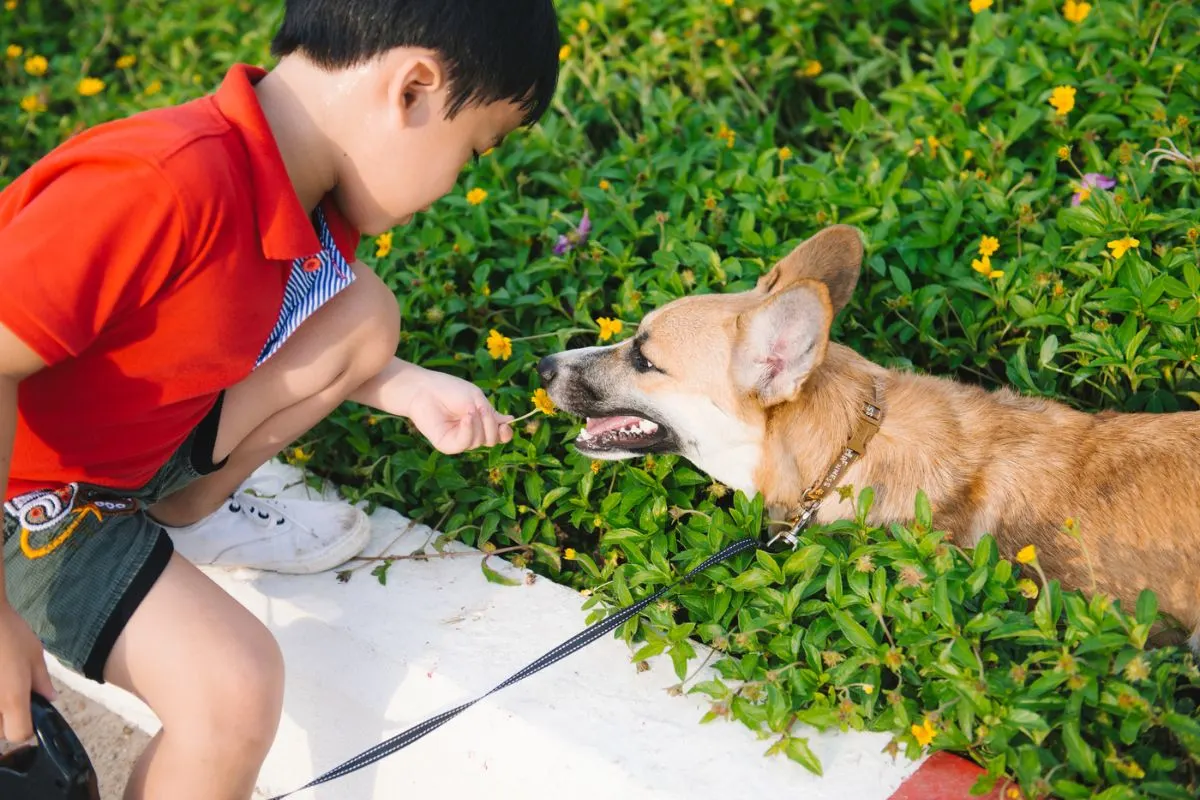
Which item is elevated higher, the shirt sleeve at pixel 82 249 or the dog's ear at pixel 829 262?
the shirt sleeve at pixel 82 249

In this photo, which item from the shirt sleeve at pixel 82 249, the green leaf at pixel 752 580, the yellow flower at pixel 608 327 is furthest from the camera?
the yellow flower at pixel 608 327

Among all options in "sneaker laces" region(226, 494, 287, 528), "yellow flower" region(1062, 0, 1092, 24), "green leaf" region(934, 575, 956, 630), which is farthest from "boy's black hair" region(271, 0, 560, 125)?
"yellow flower" region(1062, 0, 1092, 24)

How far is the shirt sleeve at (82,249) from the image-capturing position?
6.43 feet

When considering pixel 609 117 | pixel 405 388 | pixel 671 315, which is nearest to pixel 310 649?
pixel 405 388

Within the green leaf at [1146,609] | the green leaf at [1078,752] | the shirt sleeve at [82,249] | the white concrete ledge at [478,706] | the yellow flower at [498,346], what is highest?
the shirt sleeve at [82,249]

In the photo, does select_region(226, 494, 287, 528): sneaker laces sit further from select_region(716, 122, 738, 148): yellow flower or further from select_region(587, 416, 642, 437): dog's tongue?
select_region(716, 122, 738, 148): yellow flower

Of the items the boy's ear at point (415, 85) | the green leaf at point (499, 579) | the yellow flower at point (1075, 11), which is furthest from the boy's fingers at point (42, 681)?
the yellow flower at point (1075, 11)

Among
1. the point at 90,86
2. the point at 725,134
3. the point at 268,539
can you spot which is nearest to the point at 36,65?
the point at 90,86

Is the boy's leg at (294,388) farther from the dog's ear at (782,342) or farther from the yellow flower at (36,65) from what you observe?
the yellow flower at (36,65)

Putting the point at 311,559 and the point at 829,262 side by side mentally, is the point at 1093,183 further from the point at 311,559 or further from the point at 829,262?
the point at 311,559

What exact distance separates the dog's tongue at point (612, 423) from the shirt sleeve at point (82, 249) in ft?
4.56

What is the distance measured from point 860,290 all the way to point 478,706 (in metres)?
1.93

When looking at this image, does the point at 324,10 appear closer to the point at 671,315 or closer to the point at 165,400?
the point at 165,400

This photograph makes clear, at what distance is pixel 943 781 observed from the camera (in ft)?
7.29
